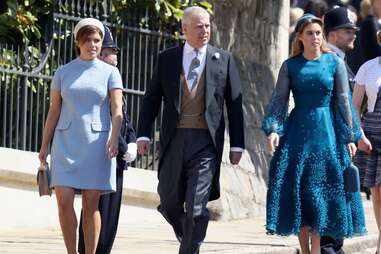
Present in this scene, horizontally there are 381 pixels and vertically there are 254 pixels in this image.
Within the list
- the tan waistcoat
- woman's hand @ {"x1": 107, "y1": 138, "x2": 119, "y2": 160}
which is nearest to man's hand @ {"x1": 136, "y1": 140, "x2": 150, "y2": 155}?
the tan waistcoat

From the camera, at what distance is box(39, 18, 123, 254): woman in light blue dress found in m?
10.6

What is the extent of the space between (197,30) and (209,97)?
510 millimetres

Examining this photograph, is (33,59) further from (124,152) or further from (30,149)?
(124,152)

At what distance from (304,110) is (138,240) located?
8.33ft

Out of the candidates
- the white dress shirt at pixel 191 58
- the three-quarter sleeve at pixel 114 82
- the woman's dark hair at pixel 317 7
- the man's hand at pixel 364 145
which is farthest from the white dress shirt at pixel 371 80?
the woman's dark hair at pixel 317 7

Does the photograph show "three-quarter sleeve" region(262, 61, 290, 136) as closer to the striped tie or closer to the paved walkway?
the striped tie

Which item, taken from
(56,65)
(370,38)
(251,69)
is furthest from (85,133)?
(370,38)

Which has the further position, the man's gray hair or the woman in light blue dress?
the man's gray hair

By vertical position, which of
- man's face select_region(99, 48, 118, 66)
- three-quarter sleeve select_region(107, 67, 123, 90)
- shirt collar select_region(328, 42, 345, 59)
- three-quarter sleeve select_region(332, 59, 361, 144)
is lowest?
three-quarter sleeve select_region(332, 59, 361, 144)

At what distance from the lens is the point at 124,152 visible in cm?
1105

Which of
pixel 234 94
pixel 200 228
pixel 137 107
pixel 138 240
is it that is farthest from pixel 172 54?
pixel 137 107

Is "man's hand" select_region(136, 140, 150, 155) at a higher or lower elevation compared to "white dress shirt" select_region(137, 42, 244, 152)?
lower

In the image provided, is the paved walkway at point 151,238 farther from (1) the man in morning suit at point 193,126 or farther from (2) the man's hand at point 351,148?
(2) the man's hand at point 351,148

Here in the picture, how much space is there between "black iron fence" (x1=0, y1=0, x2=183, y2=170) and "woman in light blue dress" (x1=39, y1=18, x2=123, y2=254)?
311cm
